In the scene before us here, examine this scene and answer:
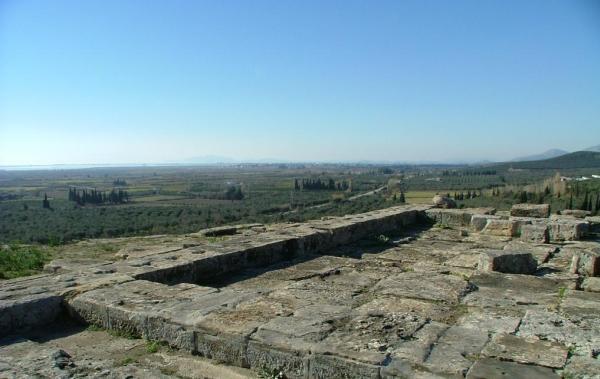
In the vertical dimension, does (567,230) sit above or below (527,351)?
below

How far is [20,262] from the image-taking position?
7.12 meters

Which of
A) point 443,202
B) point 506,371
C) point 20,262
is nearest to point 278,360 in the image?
point 506,371

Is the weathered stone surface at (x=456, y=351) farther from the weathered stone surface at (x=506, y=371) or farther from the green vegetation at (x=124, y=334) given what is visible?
the green vegetation at (x=124, y=334)

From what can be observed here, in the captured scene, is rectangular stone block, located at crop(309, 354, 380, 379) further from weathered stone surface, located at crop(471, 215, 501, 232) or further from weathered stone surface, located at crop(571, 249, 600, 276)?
weathered stone surface, located at crop(471, 215, 501, 232)

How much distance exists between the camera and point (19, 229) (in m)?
32.2

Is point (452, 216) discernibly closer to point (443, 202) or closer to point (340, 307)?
point (443, 202)

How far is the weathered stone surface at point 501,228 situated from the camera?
884cm

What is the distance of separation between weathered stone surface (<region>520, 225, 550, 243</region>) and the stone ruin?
0.46m

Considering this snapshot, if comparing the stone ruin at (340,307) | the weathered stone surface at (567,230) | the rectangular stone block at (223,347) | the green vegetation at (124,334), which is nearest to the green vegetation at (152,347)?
the stone ruin at (340,307)

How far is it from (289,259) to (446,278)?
246 cm

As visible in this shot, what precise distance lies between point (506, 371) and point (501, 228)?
23.0 feet

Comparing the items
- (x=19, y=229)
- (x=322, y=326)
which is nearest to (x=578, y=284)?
(x=322, y=326)

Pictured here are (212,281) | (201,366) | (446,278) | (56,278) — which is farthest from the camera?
(212,281)

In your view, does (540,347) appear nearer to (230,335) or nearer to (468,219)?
(230,335)
